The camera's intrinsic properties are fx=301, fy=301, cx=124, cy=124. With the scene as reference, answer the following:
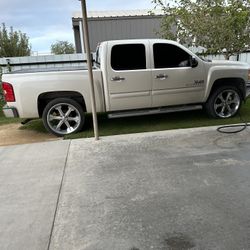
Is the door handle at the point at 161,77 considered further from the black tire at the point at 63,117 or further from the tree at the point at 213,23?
the tree at the point at 213,23

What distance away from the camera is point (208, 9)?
30.5 ft

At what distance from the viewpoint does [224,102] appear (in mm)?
7133

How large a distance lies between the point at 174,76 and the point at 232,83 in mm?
1566

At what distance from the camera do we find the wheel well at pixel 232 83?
23.1 ft

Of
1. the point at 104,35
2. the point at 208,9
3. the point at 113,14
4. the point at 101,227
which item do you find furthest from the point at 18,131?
the point at 113,14

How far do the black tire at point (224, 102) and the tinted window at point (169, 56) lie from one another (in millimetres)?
1031

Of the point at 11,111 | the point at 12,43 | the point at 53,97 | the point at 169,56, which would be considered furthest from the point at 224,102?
the point at 12,43

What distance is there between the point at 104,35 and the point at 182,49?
7832mm

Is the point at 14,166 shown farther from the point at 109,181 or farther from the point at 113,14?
the point at 113,14

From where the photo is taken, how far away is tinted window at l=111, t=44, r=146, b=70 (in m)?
6.35

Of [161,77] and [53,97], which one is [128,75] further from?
[53,97]

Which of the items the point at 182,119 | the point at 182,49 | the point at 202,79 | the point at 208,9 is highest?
the point at 208,9

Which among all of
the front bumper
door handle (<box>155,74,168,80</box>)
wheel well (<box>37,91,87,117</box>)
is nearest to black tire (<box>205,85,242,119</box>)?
door handle (<box>155,74,168,80</box>)

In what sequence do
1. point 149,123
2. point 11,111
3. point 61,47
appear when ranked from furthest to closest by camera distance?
point 61,47
point 149,123
point 11,111
